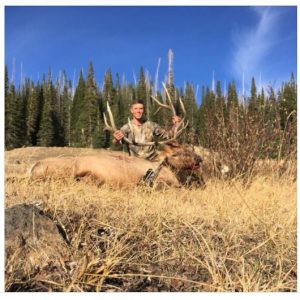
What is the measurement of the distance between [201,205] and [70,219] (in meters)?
1.44

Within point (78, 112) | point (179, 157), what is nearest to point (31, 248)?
point (179, 157)

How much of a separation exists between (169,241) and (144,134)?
396 centimetres

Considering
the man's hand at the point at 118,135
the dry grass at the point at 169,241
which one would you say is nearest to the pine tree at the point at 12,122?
the man's hand at the point at 118,135

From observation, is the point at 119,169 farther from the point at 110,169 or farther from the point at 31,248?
the point at 31,248

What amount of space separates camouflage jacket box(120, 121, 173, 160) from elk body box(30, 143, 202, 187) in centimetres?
79

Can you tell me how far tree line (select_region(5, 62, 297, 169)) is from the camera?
6430 mm

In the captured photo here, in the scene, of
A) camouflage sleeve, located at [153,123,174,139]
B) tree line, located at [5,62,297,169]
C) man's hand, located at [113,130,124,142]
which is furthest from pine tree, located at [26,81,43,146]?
man's hand, located at [113,130,124,142]

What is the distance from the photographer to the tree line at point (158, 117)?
643cm

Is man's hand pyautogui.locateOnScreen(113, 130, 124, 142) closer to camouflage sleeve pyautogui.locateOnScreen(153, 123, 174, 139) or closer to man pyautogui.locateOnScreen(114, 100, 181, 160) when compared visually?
man pyautogui.locateOnScreen(114, 100, 181, 160)

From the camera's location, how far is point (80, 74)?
4391cm

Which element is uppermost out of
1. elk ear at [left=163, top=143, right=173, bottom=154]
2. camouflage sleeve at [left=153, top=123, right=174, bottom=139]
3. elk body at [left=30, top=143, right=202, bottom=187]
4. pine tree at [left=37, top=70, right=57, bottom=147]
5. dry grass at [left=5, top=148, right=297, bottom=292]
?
pine tree at [left=37, top=70, right=57, bottom=147]

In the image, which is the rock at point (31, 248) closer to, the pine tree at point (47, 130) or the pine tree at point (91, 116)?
the pine tree at point (47, 130)

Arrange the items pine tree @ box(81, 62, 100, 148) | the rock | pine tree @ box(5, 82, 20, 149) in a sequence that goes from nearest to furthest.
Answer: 1. the rock
2. pine tree @ box(5, 82, 20, 149)
3. pine tree @ box(81, 62, 100, 148)

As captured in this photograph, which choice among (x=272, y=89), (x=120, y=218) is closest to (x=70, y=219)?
(x=120, y=218)
